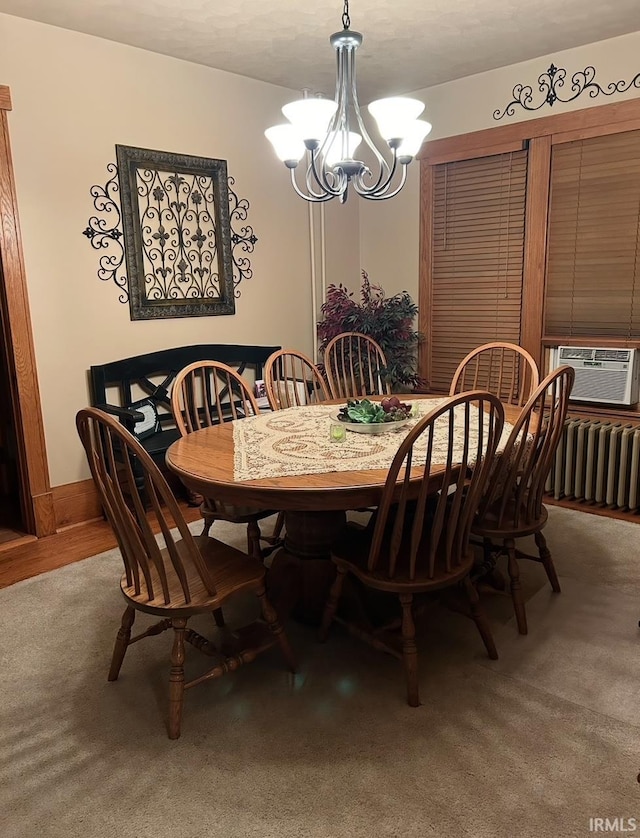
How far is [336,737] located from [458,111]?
153 inches

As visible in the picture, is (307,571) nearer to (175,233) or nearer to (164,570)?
(164,570)

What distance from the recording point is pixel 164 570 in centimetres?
180

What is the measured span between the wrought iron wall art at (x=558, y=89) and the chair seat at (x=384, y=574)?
2.92 m

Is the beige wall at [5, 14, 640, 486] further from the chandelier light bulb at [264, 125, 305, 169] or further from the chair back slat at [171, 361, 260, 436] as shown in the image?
the chandelier light bulb at [264, 125, 305, 169]

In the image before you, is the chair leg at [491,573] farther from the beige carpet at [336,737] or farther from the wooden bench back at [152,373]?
the wooden bench back at [152,373]

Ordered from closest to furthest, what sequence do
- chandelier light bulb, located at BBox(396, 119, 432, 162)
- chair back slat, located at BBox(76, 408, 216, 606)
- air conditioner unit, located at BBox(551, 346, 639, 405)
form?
chair back slat, located at BBox(76, 408, 216, 606) < chandelier light bulb, located at BBox(396, 119, 432, 162) < air conditioner unit, located at BBox(551, 346, 639, 405)

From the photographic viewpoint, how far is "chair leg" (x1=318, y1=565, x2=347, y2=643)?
2137mm

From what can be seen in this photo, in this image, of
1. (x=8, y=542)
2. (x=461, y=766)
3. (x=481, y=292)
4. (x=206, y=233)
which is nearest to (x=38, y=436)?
(x=8, y=542)

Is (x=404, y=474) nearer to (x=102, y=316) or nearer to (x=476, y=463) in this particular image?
(x=476, y=463)

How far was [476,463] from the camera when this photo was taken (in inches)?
75.5

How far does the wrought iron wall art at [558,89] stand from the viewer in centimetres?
352

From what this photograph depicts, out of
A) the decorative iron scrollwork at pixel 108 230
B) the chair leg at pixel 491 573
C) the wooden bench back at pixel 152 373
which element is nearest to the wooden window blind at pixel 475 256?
the wooden bench back at pixel 152 373

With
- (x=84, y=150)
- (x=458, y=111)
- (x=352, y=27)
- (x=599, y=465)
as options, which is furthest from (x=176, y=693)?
(x=458, y=111)

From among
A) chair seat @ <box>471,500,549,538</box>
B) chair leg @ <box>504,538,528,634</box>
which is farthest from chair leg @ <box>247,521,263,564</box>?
chair leg @ <box>504,538,528,634</box>
